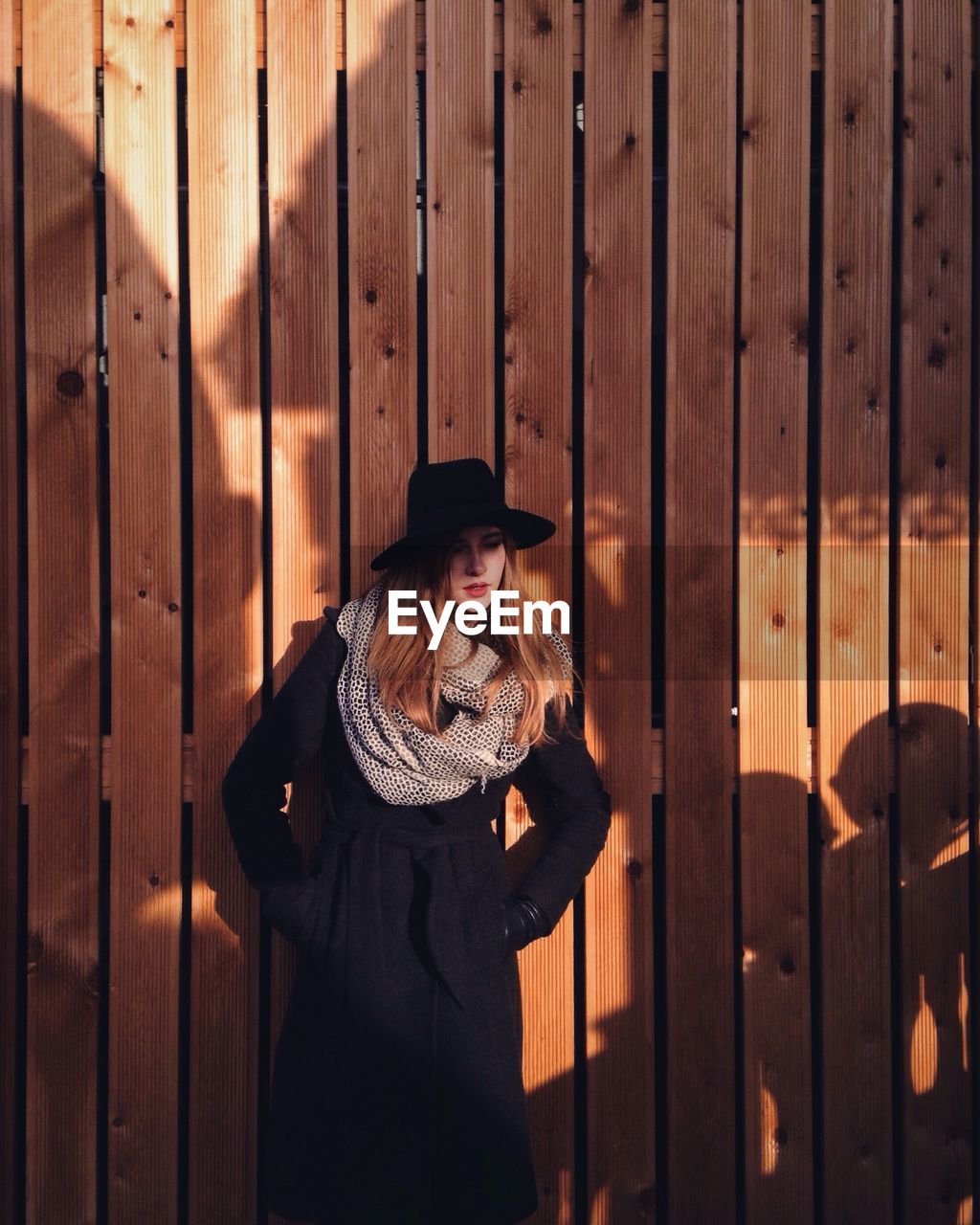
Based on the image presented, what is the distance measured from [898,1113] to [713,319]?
256 centimetres

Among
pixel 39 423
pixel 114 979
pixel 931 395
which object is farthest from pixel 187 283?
pixel 931 395

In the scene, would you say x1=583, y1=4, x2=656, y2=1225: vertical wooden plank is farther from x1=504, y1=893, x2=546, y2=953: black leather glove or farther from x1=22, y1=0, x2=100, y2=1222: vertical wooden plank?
x1=22, y1=0, x2=100, y2=1222: vertical wooden plank

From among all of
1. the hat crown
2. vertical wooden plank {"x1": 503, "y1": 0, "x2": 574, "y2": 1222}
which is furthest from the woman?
vertical wooden plank {"x1": 503, "y1": 0, "x2": 574, "y2": 1222}

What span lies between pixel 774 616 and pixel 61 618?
219 centimetres

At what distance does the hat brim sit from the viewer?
2332mm

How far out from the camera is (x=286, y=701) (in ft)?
8.07

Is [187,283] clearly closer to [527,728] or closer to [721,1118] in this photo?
[527,728]

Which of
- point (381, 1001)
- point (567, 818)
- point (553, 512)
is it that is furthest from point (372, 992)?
point (553, 512)

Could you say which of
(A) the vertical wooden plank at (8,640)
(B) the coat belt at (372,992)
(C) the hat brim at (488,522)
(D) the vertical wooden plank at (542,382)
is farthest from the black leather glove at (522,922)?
(A) the vertical wooden plank at (8,640)

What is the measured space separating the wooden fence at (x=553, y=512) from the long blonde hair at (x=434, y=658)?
34 cm

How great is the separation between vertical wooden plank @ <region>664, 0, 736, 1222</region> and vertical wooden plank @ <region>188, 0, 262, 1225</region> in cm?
128

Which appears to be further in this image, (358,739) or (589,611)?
(589,611)

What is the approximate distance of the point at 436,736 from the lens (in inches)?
92.1

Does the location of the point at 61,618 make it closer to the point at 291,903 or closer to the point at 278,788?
the point at 278,788
